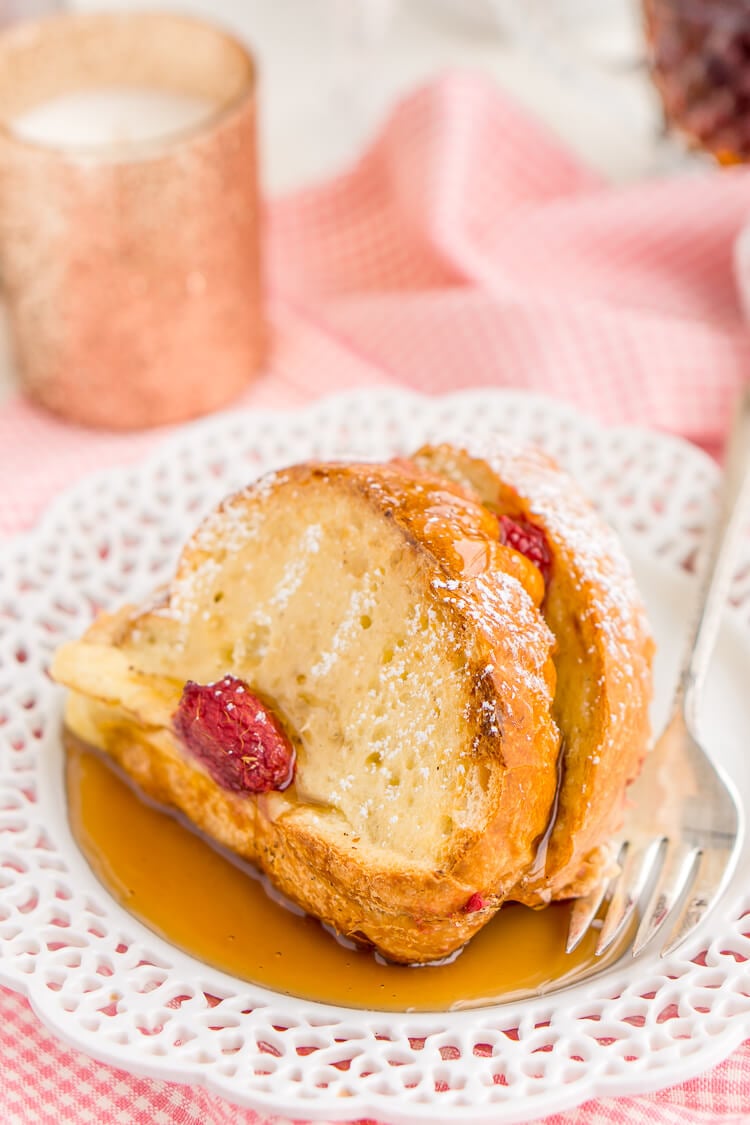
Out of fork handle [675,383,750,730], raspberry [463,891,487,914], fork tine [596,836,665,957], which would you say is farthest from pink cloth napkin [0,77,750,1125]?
raspberry [463,891,487,914]

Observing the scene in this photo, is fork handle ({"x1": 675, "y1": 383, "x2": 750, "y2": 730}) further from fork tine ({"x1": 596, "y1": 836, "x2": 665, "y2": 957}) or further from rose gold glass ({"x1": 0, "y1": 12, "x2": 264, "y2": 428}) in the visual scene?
rose gold glass ({"x1": 0, "y1": 12, "x2": 264, "y2": 428})

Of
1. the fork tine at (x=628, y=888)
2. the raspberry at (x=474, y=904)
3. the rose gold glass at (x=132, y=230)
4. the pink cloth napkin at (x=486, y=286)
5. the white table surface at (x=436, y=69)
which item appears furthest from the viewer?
the white table surface at (x=436, y=69)

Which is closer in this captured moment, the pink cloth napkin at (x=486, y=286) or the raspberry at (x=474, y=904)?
the raspberry at (x=474, y=904)

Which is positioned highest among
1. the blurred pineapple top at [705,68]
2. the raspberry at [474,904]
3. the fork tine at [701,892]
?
the blurred pineapple top at [705,68]

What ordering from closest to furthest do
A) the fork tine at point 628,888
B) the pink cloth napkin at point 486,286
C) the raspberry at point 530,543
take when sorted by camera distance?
the fork tine at point 628,888, the raspberry at point 530,543, the pink cloth napkin at point 486,286

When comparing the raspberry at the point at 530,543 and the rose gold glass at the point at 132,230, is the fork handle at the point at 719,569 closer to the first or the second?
the raspberry at the point at 530,543

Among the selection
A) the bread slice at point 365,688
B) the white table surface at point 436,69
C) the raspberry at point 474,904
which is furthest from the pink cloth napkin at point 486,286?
the raspberry at point 474,904

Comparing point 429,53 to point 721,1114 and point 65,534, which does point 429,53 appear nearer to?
point 65,534
